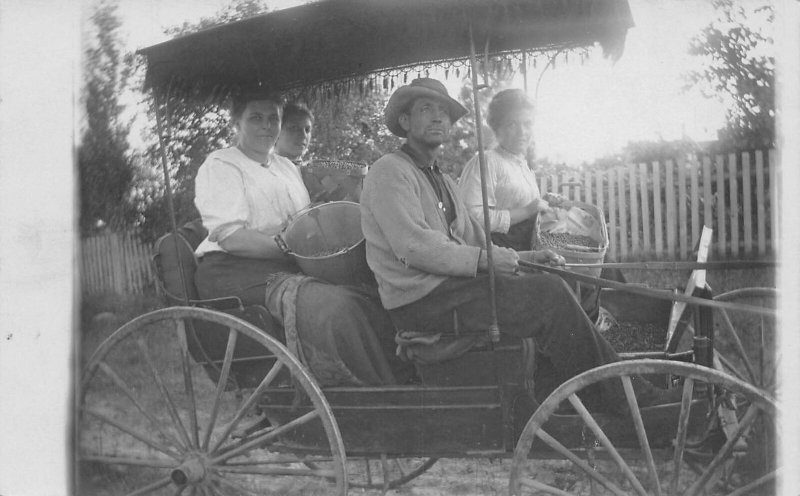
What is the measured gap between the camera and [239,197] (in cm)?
338

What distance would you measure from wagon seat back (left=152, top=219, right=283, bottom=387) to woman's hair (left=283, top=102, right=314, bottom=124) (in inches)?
41.5

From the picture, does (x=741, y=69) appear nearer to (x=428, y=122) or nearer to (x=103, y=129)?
(x=428, y=122)

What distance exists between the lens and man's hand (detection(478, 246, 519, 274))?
8.53 ft

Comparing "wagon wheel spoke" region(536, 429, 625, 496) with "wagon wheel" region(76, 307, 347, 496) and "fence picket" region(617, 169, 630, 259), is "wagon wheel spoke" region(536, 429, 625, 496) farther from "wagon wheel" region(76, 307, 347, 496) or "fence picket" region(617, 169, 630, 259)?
"fence picket" region(617, 169, 630, 259)

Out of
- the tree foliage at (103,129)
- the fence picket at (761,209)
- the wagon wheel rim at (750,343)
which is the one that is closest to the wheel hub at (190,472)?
the tree foliage at (103,129)

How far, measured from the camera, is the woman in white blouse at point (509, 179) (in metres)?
3.42

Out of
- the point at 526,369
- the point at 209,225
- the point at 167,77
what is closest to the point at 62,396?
the point at 209,225

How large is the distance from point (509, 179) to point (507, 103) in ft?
1.40

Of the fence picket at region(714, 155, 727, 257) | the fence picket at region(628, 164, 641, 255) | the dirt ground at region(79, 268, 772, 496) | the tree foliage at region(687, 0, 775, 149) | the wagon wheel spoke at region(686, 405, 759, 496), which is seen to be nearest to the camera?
the wagon wheel spoke at region(686, 405, 759, 496)

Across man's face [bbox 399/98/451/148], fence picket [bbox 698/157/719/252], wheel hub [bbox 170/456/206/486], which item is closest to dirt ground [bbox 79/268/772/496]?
fence picket [bbox 698/157/719/252]

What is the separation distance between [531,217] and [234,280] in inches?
61.1

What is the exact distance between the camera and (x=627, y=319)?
3.45m

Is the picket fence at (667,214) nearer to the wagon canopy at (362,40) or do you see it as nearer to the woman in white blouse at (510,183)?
the woman in white blouse at (510,183)

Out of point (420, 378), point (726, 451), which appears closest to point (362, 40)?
point (420, 378)
